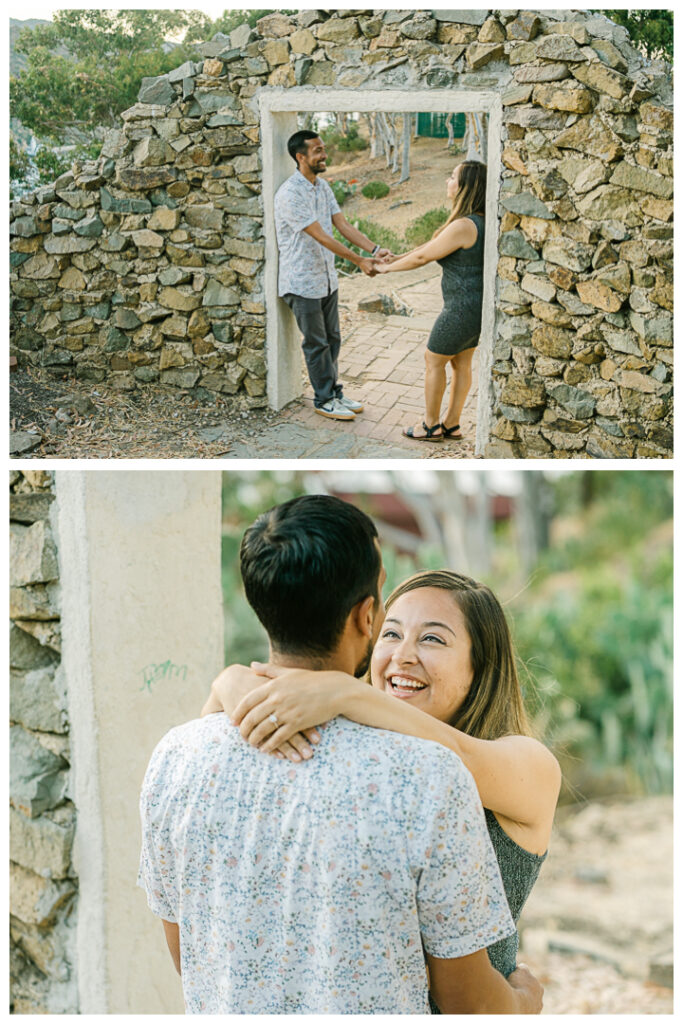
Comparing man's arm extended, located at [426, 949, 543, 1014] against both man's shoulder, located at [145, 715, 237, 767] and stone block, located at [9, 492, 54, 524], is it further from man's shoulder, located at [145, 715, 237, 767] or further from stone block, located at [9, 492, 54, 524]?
stone block, located at [9, 492, 54, 524]

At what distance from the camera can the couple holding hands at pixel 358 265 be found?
440cm

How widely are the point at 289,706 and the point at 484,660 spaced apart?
660 mm

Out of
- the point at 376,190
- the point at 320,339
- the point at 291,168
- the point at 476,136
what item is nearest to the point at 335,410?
the point at 320,339

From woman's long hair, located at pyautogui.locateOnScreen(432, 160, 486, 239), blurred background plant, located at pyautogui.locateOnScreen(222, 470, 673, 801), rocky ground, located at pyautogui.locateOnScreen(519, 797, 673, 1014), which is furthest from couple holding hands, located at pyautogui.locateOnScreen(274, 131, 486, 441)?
rocky ground, located at pyautogui.locateOnScreen(519, 797, 673, 1014)

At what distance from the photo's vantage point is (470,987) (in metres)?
1.51

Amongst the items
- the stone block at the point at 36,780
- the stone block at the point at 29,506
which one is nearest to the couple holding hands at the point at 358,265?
the stone block at the point at 29,506

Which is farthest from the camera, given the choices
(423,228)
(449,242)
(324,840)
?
(423,228)

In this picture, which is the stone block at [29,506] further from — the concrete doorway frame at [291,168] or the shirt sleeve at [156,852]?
the concrete doorway frame at [291,168]

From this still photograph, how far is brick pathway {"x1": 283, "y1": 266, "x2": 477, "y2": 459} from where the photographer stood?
5020 millimetres

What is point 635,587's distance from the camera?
5324mm

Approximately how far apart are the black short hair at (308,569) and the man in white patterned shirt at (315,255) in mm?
3428

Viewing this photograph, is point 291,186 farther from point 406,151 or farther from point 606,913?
point 406,151
